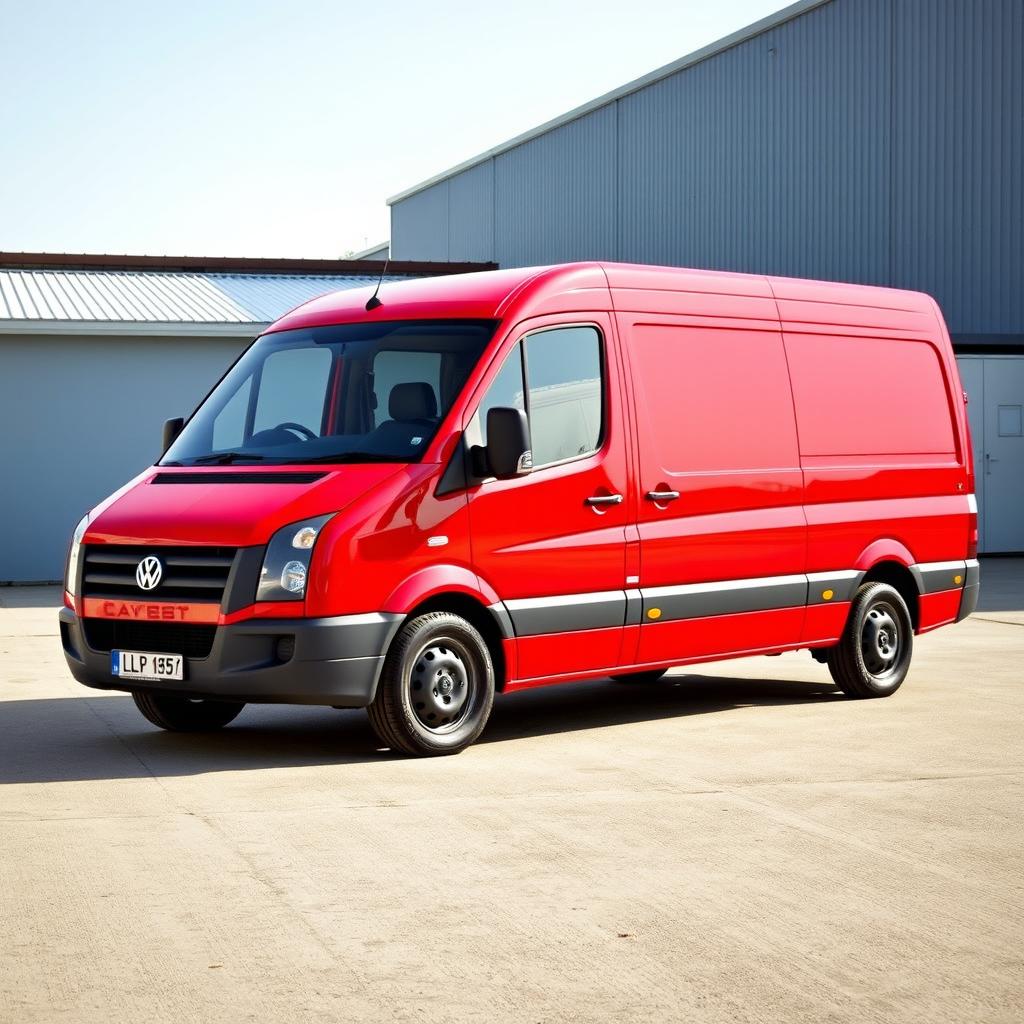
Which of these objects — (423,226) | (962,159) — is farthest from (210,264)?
(423,226)

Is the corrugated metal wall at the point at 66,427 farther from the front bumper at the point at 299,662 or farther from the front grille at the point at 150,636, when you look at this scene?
the front bumper at the point at 299,662

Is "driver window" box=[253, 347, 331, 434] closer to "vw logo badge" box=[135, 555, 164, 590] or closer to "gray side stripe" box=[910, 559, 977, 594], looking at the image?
"vw logo badge" box=[135, 555, 164, 590]

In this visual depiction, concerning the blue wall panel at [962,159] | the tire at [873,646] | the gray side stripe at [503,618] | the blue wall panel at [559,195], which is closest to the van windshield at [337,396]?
the gray side stripe at [503,618]

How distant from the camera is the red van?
850cm

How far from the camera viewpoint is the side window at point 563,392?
30.5 ft

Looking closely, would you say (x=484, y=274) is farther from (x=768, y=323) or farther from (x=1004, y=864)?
(x=1004, y=864)

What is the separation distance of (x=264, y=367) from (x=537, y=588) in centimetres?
209

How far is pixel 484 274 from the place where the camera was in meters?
9.91

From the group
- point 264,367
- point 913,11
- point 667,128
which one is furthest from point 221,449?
point 667,128

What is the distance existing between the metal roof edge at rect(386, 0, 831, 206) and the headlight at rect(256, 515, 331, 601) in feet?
72.5

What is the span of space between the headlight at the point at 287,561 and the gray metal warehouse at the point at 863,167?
18659 mm

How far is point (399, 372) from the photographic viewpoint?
368 inches

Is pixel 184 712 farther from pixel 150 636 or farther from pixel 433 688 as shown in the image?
pixel 433 688

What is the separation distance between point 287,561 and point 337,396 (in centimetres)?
134
